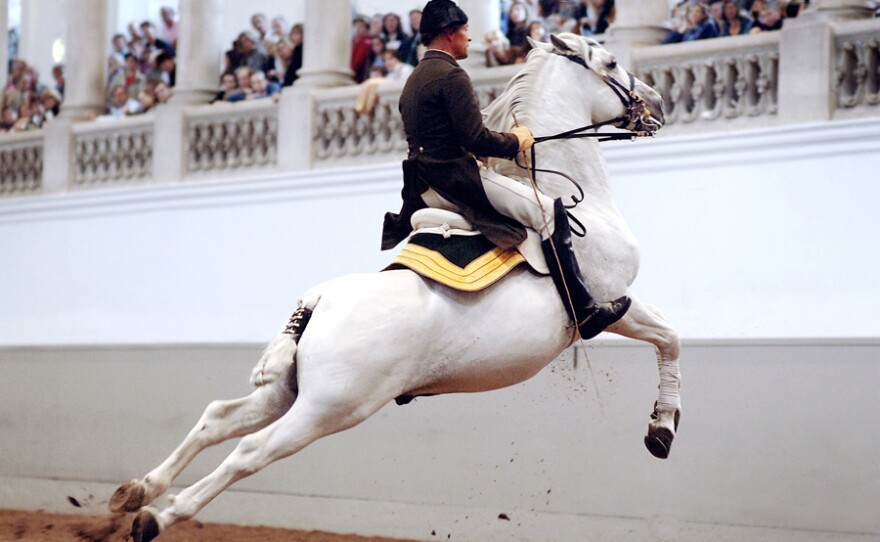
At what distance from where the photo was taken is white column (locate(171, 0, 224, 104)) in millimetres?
14109

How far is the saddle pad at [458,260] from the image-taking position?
223 inches

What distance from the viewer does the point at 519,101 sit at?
624 centimetres

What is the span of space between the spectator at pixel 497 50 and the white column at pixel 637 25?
3.46 feet

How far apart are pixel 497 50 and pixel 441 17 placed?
5927 mm

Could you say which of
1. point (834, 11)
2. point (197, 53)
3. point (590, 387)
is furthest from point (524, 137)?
point (197, 53)

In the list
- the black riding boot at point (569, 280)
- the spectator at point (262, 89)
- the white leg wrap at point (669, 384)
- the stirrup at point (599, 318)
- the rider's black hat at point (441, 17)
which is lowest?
the white leg wrap at point (669, 384)

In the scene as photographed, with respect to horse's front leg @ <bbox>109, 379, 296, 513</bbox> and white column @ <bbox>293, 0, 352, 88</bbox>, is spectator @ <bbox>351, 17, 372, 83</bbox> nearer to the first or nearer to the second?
white column @ <bbox>293, 0, 352, 88</bbox>

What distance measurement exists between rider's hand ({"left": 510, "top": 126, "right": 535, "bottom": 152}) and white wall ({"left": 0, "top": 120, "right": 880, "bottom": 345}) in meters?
3.64

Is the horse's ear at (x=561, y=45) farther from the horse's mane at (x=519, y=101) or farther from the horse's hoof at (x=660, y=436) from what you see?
the horse's hoof at (x=660, y=436)

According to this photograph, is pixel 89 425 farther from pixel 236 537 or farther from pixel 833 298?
pixel 833 298

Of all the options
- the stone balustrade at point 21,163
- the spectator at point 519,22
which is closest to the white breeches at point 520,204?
the spectator at point 519,22

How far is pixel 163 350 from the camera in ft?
34.5

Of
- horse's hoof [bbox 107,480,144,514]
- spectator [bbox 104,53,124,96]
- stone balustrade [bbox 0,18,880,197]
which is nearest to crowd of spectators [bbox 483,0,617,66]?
stone balustrade [bbox 0,18,880,197]

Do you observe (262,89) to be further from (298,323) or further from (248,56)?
(298,323)
